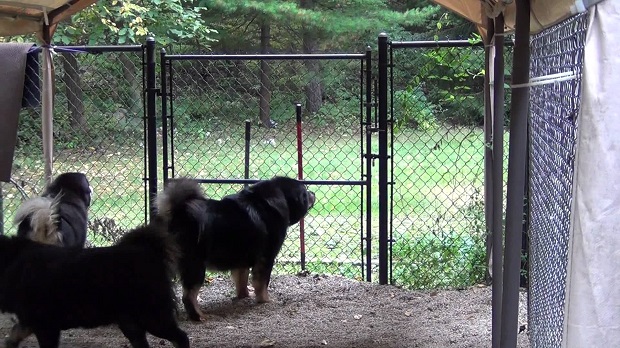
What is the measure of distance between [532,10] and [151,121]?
425 centimetres

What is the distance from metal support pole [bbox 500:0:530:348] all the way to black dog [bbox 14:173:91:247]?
3.14 metres

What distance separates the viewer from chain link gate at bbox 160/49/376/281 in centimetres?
669

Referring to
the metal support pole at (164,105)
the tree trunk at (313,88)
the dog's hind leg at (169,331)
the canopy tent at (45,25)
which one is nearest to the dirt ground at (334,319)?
the dog's hind leg at (169,331)

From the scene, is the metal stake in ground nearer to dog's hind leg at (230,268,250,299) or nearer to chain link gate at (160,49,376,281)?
chain link gate at (160,49,376,281)

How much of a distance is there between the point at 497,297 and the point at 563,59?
1.43 m

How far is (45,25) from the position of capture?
18.6 feet

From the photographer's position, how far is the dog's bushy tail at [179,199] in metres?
5.32

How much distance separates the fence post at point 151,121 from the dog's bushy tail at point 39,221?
1355 millimetres

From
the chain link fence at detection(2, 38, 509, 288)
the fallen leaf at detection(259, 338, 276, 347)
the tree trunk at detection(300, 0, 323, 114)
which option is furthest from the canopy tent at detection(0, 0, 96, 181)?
the tree trunk at detection(300, 0, 323, 114)

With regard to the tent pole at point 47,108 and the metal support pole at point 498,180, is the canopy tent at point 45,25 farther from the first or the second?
the metal support pole at point 498,180

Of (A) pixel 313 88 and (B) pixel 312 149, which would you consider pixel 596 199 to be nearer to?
(B) pixel 312 149

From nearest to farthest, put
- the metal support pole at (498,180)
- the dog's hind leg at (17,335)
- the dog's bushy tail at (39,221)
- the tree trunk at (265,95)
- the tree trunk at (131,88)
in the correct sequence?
1. the metal support pole at (498,180)
2. the dog's hind leg at (17,335)
3. the dog's bushy tail at (39,221)
4. the tree trunk at (265,95)
5. the tree trunk at (131,88)

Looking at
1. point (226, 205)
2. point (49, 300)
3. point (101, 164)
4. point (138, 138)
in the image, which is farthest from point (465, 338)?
point (138, 138)

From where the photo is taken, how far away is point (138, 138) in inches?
479
